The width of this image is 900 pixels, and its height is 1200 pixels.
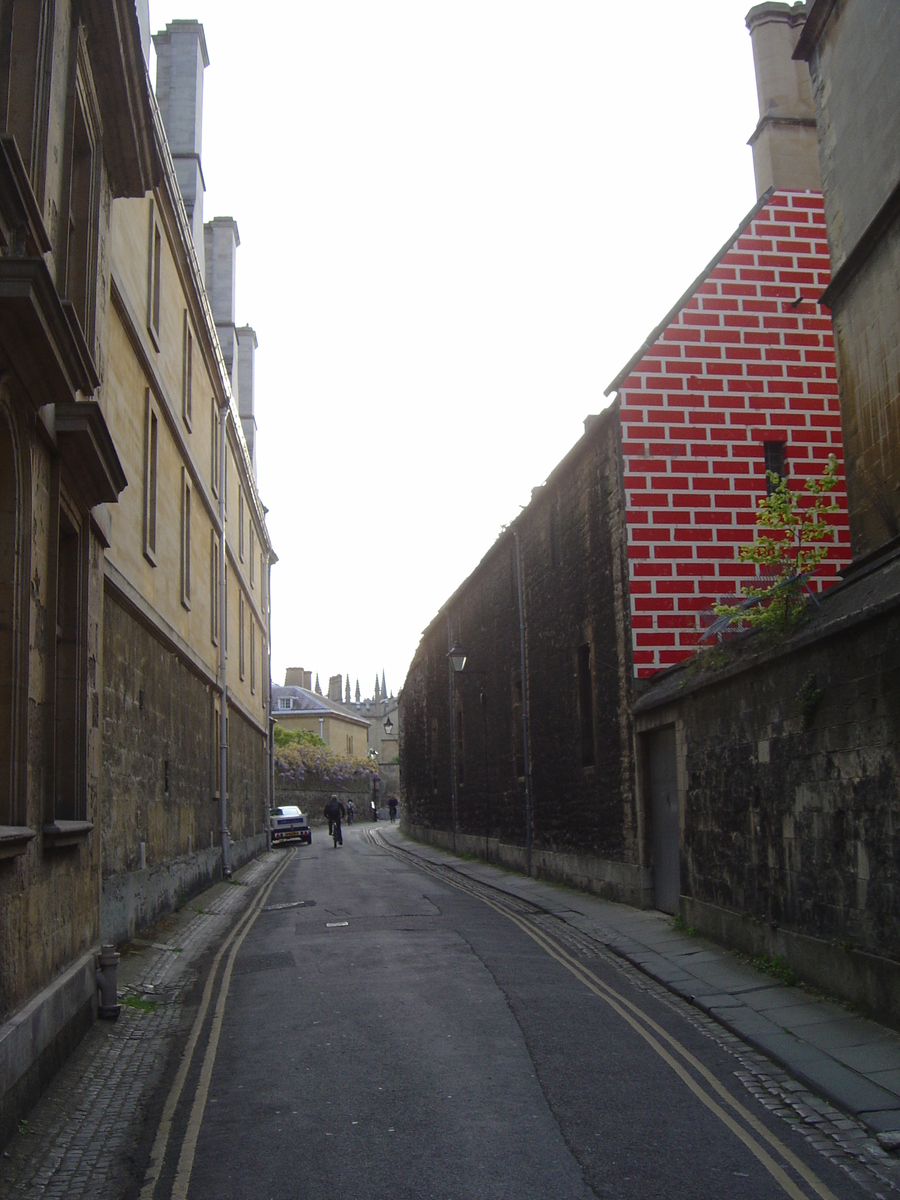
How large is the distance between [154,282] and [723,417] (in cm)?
857

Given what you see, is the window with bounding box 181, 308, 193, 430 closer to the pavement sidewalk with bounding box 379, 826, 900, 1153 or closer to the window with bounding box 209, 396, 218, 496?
the window with bounding box 209, 396, 218, 496

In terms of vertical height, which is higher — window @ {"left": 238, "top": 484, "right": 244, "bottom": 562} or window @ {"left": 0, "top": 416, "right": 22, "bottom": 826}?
window @ {"left": 238, "top": 484, "right": 244, "bottom": 562}

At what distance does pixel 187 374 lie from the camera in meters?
19.2

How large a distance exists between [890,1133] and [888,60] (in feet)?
32.5

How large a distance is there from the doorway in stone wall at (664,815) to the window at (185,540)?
8.02 metres

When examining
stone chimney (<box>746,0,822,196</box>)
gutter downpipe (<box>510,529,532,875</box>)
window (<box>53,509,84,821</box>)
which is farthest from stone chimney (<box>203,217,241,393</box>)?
window (<box>53,509,84,821</box>)

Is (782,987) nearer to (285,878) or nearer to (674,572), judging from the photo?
(674,572)

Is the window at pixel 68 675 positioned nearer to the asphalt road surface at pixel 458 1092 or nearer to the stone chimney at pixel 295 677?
the asphalt road surface at pixel 458 1092

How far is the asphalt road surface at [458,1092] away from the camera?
486 cm

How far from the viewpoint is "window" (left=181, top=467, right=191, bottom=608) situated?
17.9 metres

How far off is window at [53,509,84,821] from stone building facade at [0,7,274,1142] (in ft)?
0.05

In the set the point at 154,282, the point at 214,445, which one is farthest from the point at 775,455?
the point at 214,445

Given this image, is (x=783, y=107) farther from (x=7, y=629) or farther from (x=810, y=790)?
(x=7, y=629)

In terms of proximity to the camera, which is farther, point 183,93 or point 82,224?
point 183,93
